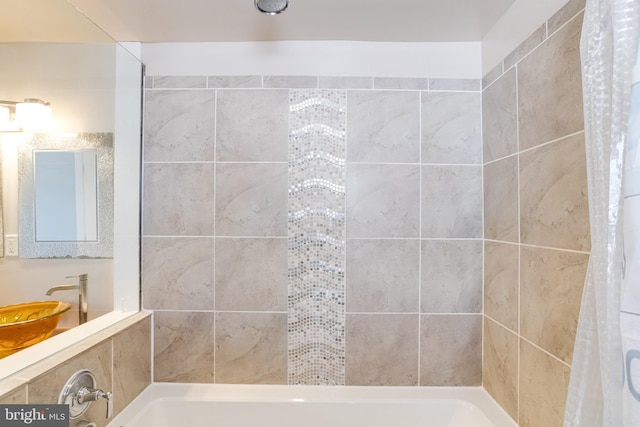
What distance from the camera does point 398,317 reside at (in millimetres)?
1460

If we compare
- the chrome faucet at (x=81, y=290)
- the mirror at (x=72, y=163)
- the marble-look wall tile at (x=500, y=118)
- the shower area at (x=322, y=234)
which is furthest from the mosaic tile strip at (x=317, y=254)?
the chrome faucet at (x=81, y=290)

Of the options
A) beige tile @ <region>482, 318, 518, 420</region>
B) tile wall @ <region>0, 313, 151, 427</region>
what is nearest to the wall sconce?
tile wall @ <region>0, 313, 151, 427</region>

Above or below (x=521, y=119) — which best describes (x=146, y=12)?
above

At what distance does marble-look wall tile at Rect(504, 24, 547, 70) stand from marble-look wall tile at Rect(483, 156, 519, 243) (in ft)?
1.21

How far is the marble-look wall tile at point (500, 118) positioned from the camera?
124 cm

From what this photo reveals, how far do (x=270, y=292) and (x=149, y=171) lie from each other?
2.61 ft

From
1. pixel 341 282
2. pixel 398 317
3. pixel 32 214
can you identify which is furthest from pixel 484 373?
pixel 32 214

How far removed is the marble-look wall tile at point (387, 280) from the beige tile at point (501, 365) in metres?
0.33

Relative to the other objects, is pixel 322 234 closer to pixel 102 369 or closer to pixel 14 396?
pixel 102 369

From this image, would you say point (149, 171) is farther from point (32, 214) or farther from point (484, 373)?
point (484, 373)

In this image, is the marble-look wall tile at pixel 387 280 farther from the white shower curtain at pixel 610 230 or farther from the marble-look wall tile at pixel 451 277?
the white shower curtain at pixel 610 230

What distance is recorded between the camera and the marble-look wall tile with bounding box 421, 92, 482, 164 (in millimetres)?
1474

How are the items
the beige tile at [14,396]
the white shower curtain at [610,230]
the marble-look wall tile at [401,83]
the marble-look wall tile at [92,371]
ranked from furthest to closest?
the marble-look wall tile at [401,83]
the marble-look wall tile at [92,371]
the beige tile at [14,396]
the white shower curtain at [610,230]

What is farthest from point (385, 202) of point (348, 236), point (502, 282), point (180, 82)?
point (180, 82)
